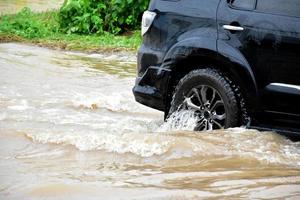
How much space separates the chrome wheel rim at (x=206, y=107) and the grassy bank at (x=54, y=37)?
717 cm

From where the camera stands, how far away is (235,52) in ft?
18.6

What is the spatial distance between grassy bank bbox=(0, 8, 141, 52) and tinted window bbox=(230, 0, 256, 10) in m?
7.38

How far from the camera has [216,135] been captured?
567 centimetres

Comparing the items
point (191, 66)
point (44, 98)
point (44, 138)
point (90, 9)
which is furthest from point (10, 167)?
point (90, 9)

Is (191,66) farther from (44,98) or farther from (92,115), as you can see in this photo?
(44,98)

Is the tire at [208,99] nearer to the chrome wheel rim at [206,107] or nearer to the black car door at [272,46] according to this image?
the chrome wheel rim at [206,107]

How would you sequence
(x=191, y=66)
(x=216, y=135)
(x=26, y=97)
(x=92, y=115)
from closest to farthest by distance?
(x=216, y=135)
(x=191, y=66)
(x=92, y=115)
(x=26, y=97)

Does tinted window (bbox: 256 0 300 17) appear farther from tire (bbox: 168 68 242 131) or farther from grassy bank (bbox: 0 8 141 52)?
grassy bank (bbox: 0 8 141 52)

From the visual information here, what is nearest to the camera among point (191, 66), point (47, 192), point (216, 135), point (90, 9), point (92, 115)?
point (47, 192)

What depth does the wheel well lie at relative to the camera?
226 inches

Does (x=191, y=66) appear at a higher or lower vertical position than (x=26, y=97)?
higher

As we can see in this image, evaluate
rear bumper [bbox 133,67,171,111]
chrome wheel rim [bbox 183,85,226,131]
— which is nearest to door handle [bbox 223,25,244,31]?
chrome wheel rim [bbox 183,85,226,131]

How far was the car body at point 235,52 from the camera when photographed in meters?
5.46

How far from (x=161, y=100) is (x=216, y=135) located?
790mm
